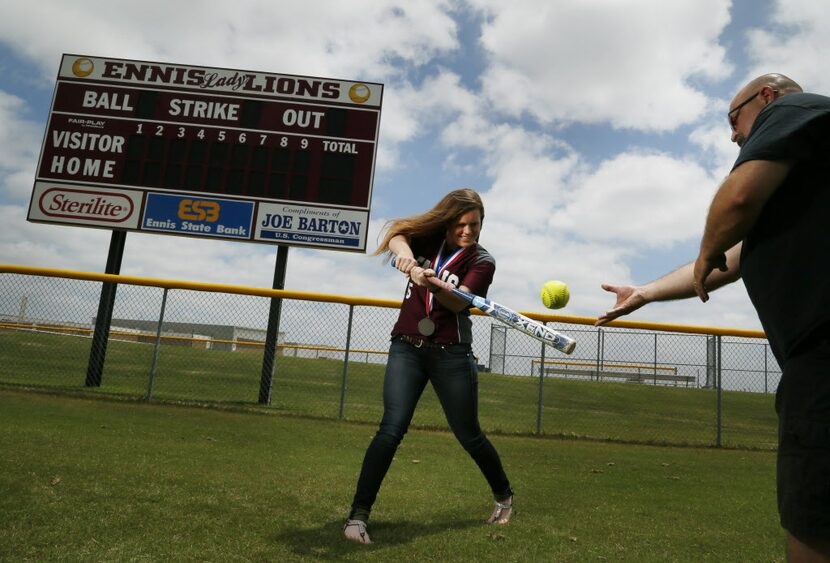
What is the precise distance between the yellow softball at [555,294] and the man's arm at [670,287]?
1.88 m

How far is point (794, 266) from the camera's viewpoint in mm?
1496

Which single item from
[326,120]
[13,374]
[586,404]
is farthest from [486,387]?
[13,374]

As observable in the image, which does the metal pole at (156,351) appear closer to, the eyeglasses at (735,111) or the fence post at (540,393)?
the fence post at (540,393)

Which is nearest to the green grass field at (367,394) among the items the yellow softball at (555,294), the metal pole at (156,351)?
the metal pole at (156,351)

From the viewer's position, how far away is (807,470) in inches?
54.3

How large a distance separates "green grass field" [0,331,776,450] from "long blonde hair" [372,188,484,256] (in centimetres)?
506

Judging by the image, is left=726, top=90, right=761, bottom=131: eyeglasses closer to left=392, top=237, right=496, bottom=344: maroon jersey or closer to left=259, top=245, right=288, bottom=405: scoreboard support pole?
left=392, top=237, right=496, bottom=344: maroon jersey

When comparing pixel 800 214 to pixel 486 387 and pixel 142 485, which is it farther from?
pixel 486 387

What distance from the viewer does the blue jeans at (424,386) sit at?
3.16 meters

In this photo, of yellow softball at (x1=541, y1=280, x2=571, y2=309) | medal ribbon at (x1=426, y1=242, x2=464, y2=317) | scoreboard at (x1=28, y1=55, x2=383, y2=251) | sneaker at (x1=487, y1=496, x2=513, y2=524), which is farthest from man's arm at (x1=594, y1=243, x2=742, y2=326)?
scoreboard at (x1=28, y1=55, x2=383, y2=251)

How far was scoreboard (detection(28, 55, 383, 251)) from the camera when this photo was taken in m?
11.0

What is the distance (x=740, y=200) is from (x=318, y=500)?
10.2 ft

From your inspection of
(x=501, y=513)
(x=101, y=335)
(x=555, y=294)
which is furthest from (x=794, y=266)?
(x=101, y=335)

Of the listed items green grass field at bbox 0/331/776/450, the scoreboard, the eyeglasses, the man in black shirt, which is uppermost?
the scoreboard
